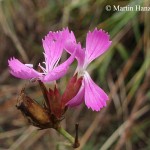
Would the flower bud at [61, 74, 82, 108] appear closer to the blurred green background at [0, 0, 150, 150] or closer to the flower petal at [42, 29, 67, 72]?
the flower petal at [42, 29, 67, 72]

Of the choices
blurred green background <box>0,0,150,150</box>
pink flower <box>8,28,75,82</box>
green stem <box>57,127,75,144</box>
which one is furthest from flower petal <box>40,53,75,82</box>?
blurred green background <box>0,0,150,150</box>

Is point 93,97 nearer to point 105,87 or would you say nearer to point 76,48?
point 76,48

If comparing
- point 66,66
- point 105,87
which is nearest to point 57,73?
point 66,66

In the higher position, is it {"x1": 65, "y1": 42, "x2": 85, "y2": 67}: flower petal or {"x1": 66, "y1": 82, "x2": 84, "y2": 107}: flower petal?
{"x1": 65, "y1": 42, "x2": 85, "y2": 67}: flower petal

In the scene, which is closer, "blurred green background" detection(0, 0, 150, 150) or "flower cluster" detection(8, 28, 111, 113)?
"flower cluster" detection(8, 28, 111, 113)

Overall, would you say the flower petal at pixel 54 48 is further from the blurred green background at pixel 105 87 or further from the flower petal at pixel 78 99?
the blurred green background at pixel 105 87

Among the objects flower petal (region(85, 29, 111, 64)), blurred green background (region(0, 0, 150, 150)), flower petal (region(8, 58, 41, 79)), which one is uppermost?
flower petal (region(8, 58, 41, 79))

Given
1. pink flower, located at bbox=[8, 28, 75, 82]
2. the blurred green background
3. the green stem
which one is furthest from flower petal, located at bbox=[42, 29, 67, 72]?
the blurred green background

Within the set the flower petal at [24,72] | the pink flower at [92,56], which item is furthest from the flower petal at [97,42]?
the flower petal at [24,72]
